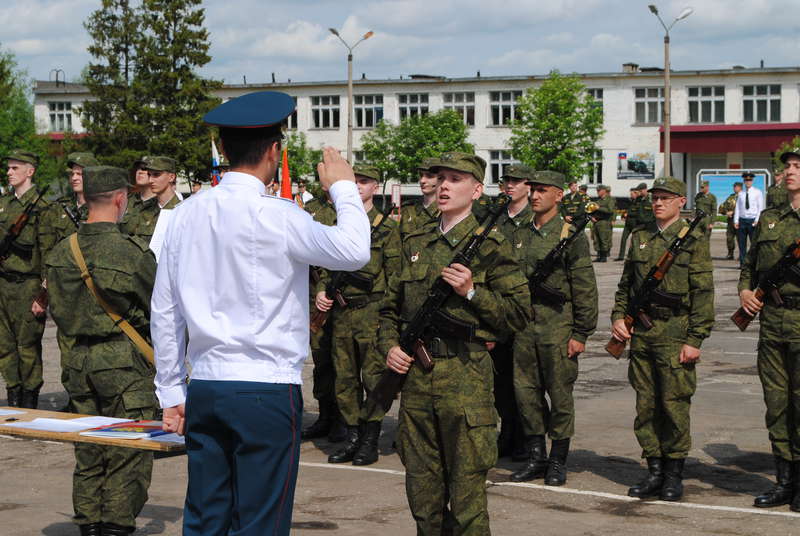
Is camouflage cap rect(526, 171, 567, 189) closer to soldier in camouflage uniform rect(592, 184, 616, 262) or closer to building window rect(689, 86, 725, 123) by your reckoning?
soldier in camouflage uniform rect(592, 184, 616, 262)

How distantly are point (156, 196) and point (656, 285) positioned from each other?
18.2 ft

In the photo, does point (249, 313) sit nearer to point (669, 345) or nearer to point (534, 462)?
point (669, 345)

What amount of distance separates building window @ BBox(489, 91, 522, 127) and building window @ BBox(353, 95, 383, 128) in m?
8.42

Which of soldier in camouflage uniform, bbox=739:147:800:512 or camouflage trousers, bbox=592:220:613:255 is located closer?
soldier in camouflage uniform, bbox=739:147:800:512

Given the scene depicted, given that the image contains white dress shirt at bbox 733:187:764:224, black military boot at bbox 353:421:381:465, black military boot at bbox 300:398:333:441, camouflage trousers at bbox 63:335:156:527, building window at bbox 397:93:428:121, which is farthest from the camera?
building window at bbox 397:93:428:121

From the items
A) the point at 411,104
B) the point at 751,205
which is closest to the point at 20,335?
the point at 751,205

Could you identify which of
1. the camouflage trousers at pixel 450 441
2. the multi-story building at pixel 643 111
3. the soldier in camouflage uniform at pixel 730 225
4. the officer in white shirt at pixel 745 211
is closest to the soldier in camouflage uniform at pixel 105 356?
the camouflage trousers at pixel 450 441

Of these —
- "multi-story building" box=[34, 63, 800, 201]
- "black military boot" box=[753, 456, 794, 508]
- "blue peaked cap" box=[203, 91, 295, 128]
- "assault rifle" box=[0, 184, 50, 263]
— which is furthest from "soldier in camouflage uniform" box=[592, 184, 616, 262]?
"multi-story building" box=[34, 63, 800, 201]

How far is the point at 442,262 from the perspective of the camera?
6.02 metres

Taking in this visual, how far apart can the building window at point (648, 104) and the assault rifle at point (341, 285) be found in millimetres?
65640

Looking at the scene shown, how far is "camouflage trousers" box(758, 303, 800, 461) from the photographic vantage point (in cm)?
785

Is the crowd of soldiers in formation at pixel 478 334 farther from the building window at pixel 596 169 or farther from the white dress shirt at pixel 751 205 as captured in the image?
the building window at pixel 596 169

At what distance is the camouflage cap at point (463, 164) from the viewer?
20.0 ft

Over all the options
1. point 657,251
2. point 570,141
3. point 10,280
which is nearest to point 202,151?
point 570,141
